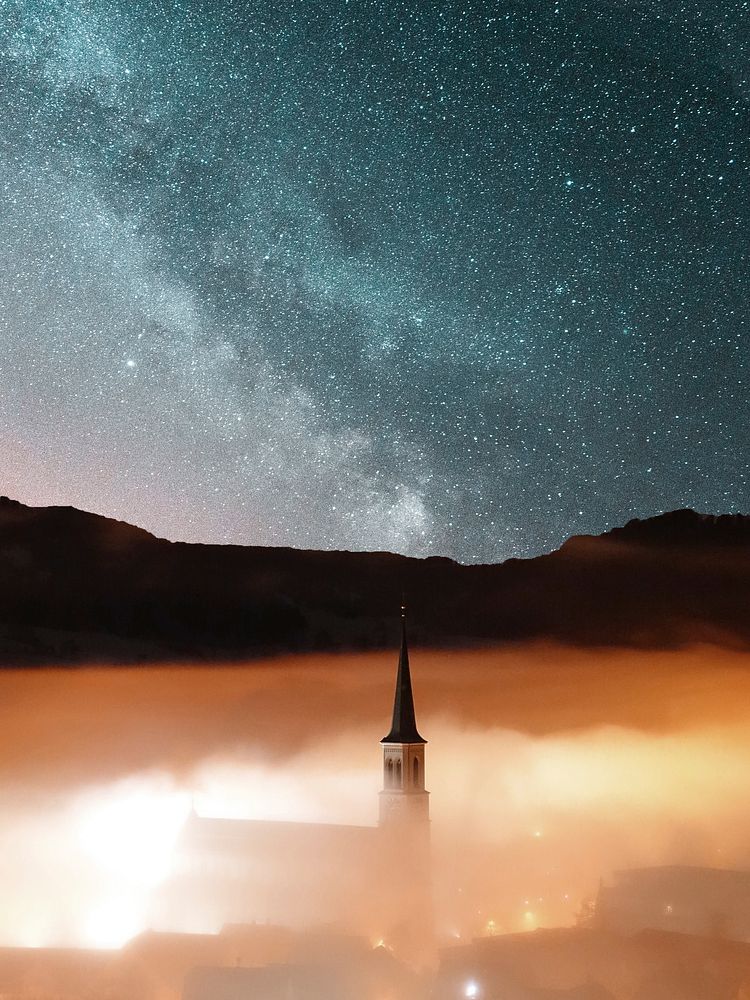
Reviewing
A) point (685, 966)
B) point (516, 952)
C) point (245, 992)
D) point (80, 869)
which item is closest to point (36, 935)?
point (80, 869)

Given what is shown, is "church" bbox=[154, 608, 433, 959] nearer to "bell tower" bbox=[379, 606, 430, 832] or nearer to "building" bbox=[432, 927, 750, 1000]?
"bell tower" bbox=[379, 606, 430, 832]

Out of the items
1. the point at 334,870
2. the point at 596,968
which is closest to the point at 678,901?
the point at 596,968

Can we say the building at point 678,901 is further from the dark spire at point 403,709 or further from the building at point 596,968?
the dark spire at point 403,709

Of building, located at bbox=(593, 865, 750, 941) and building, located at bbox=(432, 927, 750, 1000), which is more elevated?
building, located at bbox=(593, 865, 750, 941)

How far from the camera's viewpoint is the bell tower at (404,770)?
131250 mm

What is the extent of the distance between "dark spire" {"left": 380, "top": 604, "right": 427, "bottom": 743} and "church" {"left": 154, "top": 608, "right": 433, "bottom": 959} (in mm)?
85

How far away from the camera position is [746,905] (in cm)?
11812

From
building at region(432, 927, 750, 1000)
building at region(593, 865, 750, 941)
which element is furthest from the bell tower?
building at region(432, 927, 750, 1000)

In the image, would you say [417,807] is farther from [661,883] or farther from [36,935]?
[36,935]

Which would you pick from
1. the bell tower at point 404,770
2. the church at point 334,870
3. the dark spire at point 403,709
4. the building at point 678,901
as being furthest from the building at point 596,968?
the dark spire at point 403,709

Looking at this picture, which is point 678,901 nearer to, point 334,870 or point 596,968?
point 596,968

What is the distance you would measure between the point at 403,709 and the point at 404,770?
574 cm

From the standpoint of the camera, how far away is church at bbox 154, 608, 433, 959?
126 meters

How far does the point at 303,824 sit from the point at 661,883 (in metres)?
33.7
